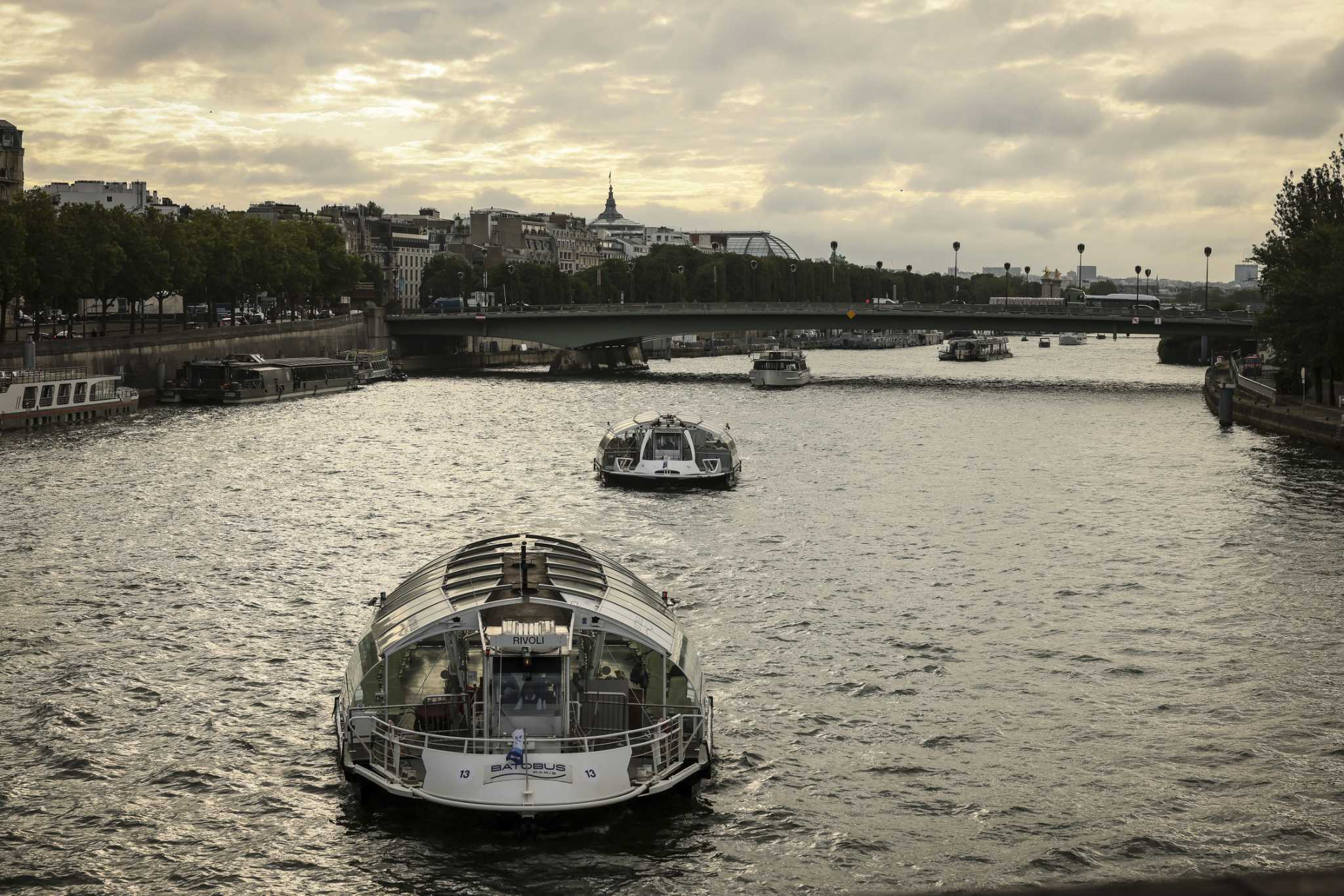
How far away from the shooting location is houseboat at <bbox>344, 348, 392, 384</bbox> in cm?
11081

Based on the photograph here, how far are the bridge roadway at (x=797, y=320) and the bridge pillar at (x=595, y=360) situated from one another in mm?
10335

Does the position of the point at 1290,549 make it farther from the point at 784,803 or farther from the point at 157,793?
the point at 157,793

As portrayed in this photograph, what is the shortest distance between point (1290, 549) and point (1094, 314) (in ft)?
244

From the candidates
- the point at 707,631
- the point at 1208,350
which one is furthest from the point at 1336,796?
the point at 1208,350

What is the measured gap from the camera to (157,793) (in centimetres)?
2066

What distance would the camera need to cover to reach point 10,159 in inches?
4744

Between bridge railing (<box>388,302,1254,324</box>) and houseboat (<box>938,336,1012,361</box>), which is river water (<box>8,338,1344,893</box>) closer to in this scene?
bridge railing (<box>388,302,1254,324</box>)

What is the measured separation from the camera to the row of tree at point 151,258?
8075 centimetres

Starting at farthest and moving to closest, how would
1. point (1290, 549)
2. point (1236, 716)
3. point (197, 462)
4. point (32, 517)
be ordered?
point (197, 462) → point (32, 517) → point (1290, 549) → point (1236, 716)

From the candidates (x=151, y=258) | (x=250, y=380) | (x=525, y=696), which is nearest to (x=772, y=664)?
(x=525, y=696)

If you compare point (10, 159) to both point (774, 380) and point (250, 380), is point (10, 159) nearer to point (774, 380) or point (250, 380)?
point (250, 380)

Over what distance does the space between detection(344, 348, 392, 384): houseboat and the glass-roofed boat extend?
89530 mm

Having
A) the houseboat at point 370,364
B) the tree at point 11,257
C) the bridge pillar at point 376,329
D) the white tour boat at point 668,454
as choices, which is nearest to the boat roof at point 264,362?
the houseboat at point 370,364

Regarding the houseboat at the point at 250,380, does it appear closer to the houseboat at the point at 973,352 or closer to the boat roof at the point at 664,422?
Result: the boat roof at the point at 664,422
